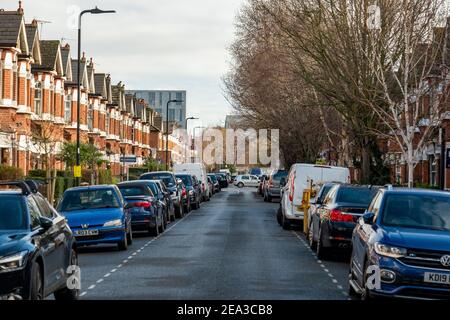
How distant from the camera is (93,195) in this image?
899 inches

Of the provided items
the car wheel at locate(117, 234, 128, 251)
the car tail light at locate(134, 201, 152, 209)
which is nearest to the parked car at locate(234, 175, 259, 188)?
the car tail light at locate(134, 201, 152, 209)

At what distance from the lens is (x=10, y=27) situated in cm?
4625

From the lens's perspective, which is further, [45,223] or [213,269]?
[213,269]

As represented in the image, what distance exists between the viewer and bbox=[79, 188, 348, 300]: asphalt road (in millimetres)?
13688

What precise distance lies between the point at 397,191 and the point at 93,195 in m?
11.2

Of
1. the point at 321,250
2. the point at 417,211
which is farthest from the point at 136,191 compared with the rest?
the point at 417,211

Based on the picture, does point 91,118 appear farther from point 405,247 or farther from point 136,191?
point 405,247

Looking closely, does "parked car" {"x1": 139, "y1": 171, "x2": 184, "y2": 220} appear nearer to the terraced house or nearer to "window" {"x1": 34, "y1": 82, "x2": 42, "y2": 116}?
the terraced house

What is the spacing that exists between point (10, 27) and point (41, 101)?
717cm

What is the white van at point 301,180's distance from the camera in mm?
28906

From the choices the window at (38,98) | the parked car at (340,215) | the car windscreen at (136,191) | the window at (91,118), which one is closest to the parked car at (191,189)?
the window at (38,98)

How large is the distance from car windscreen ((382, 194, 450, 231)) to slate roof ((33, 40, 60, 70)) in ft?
140

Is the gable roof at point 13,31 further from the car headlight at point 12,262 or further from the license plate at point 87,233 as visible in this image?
the car headlight at point 12,262

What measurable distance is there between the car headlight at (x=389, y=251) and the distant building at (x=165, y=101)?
168 metres
